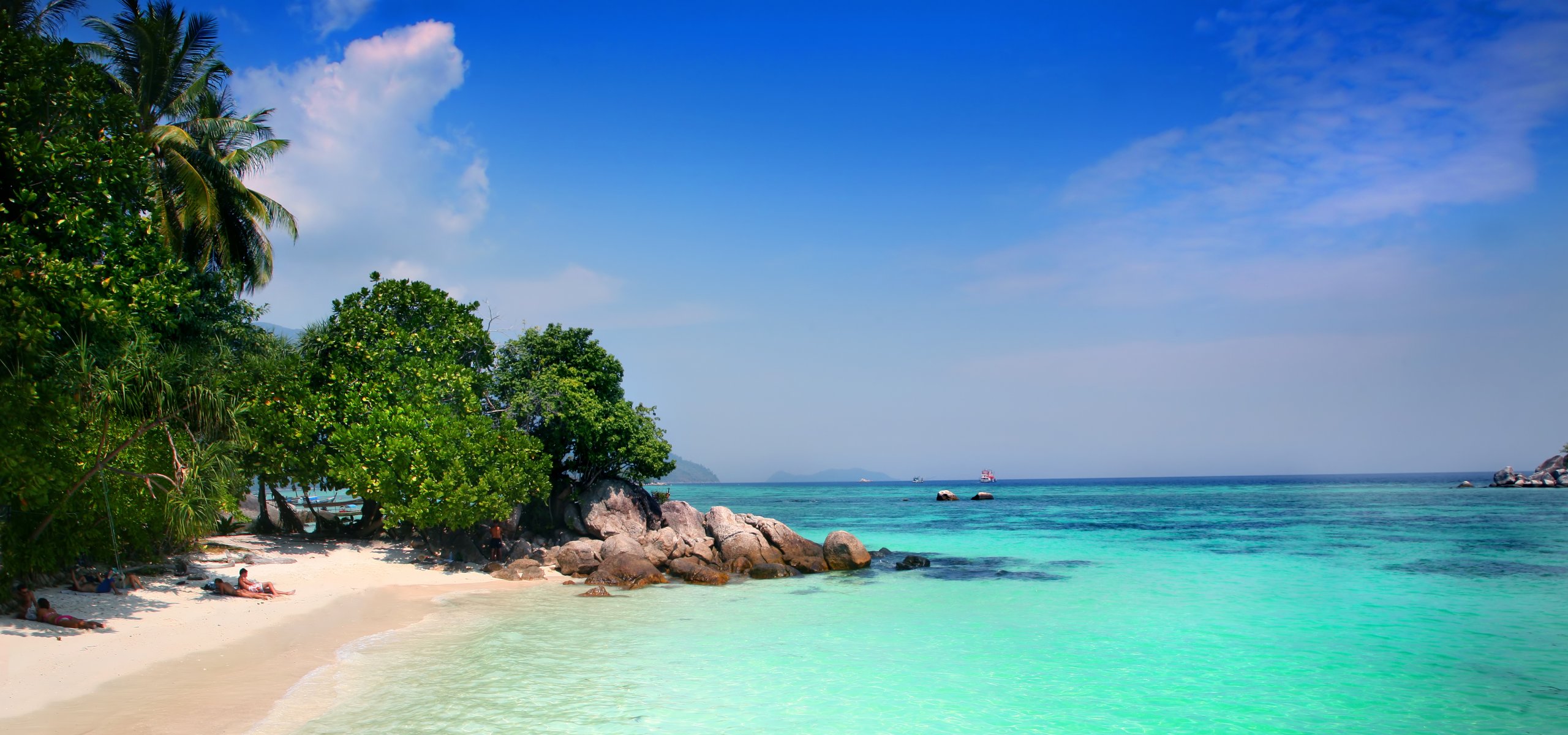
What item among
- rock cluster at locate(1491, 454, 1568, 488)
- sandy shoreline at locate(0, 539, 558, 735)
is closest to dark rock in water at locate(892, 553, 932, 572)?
sandy shoreline at locate(0, 539, 558, 735)

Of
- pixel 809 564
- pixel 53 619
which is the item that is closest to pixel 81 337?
pixel 53 619

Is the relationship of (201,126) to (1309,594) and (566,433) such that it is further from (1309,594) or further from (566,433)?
(1309,594)

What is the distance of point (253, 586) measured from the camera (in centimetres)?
1797

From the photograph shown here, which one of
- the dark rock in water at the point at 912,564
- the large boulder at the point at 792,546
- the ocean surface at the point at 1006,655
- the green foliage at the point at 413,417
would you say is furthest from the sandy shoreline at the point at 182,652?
the dark rock in water at the point at 912,564

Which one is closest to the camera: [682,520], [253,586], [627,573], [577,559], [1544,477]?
[253,586]

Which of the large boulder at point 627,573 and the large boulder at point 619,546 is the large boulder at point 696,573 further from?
the large boulder at point 619,546

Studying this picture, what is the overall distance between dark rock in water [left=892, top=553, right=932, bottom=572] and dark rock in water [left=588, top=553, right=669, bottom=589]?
8706mm

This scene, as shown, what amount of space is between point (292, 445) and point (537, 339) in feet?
28.7

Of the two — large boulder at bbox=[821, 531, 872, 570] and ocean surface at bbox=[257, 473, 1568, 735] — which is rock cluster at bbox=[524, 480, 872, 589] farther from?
ocean surface at bbox=[257, 473, 1568, 735]

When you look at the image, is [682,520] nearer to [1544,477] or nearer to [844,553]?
[844,553]

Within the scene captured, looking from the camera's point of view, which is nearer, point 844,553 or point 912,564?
point 844,553

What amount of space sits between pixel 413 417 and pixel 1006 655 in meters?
17.7

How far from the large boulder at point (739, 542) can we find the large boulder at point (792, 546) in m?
0.23

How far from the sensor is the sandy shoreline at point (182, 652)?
33.2 feet
